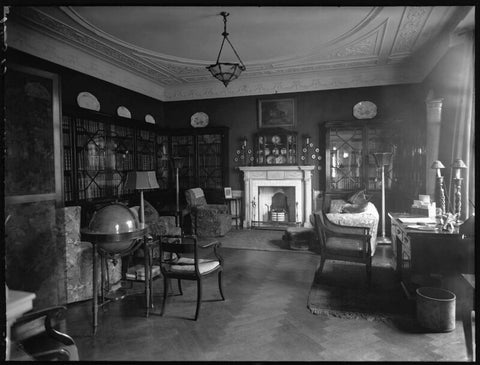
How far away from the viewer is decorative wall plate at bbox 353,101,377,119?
7746 mm

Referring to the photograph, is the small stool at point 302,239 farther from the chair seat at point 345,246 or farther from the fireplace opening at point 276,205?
the fireplace opening at point 276,205

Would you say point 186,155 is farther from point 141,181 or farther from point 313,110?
point 141,181

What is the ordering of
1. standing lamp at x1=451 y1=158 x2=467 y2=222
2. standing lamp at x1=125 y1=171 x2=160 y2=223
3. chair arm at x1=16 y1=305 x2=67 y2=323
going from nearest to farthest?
1. chair arm at x1=16 y1=305 x2=67 y2=323
2. standing lamp at x1=451 y1=158 x2=467 y2=222
3. standing lamp at x1=125 y1=171 x2=160 y2=223

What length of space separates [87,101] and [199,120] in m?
3.05

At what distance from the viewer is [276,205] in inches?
340

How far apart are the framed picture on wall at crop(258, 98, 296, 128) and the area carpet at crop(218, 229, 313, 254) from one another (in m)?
2.62

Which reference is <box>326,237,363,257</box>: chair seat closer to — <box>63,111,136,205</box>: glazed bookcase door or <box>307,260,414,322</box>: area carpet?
<box>307,260,414,322</box>: area carpet

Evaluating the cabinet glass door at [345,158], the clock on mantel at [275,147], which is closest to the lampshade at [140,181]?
the clock on mantel at [275,147]

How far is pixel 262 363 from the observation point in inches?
102

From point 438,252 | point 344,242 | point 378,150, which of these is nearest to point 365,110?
point 378,150

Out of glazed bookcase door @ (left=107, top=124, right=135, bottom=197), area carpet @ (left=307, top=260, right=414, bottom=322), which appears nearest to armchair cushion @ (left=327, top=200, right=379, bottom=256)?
area carpet @ (left=307, top=260, right=414, bottom=322)

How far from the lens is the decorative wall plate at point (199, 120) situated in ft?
29.2

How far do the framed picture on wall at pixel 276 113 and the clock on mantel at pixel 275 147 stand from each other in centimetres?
17

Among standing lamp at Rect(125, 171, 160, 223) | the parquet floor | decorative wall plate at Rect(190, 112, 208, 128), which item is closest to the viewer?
the parquet floor
